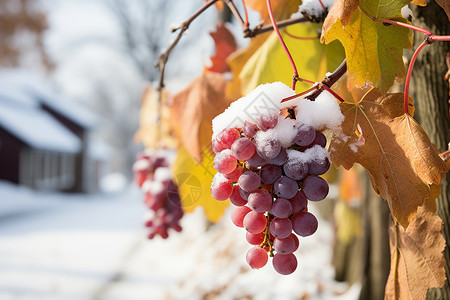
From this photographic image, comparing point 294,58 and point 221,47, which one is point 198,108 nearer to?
point 294,58

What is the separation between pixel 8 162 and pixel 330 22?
60.9 ft

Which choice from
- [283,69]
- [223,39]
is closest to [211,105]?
[283,69]

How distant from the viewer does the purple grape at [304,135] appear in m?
0.62

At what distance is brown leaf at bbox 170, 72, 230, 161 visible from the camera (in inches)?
49.1

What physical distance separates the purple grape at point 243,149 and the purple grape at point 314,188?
10 centimetres

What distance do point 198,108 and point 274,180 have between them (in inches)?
28.4

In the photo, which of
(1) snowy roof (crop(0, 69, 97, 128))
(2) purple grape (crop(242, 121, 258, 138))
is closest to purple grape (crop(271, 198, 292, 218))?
(2) purple grape (crop(242, 121, 258, 138))

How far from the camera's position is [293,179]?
65cm

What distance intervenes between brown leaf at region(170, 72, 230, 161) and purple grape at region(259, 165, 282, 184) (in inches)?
21.4

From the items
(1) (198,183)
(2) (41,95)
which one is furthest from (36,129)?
(1) (198,183)

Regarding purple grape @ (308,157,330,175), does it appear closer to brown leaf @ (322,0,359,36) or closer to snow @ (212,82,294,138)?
snow @ (212,82,294,138)

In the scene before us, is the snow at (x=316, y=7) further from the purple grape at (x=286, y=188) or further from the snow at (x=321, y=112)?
the purple grape at (x=286, y=188)

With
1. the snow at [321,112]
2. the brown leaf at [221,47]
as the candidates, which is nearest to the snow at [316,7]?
the snow at [321,112]

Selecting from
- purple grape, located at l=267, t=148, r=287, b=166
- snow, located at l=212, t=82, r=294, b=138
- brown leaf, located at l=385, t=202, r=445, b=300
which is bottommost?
brown leaf, located at l=385, t=202, r=445, b=300
